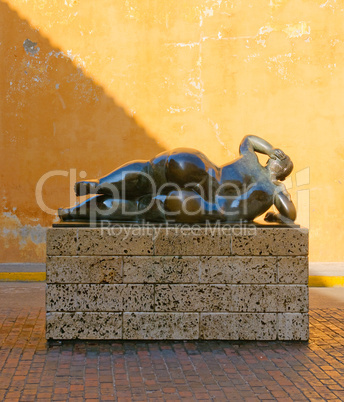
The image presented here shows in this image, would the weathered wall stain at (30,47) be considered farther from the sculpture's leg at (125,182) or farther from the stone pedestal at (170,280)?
the stone pedestal at (170,280)

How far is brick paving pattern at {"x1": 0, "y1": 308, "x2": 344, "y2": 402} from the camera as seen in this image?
3.82 meters

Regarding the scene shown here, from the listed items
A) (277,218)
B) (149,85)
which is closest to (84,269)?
(277,218)

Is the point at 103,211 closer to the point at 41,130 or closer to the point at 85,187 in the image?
the point at 85,187

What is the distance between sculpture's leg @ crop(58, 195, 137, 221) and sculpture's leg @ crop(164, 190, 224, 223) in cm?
31

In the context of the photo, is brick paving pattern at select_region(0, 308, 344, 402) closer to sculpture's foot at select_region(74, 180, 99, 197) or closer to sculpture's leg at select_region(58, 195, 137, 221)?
sculpture's leg at select_region(58, 195, 137, 221)

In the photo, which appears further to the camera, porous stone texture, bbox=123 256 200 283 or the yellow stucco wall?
the yellow stucco wall

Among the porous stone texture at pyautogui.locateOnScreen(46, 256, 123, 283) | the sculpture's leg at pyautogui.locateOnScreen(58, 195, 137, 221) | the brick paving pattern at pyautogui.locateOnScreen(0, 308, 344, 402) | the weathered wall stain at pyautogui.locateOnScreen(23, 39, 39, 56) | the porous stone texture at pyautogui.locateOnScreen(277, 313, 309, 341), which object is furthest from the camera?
the weathered wall stain at pyautogui.locateOnScreen(23, 39, 39, 56)

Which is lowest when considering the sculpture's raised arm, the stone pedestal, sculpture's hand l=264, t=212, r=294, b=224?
the stone pedestal

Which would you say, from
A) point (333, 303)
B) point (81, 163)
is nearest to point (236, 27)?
point (81, 163)

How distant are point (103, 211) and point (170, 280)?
760 millimetres

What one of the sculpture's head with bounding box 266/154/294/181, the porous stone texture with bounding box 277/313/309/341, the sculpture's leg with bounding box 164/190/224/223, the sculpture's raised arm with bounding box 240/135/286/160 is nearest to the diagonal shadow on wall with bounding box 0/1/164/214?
the sculpture's raised arm with bounding box 240/135/286/160

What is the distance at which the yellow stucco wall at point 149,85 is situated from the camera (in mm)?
9000

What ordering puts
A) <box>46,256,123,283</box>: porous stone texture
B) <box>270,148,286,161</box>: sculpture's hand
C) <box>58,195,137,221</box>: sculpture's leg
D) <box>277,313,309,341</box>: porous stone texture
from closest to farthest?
<box>46,256,123,283</box>: porous stone texture → <box>277,313,309,341</box>: porous stone texture → <box>58,195,137,221</box>: sculpture's leg → <box>270,148,286,161</box>: sculpture's hand

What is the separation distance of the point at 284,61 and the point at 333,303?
3836mm
